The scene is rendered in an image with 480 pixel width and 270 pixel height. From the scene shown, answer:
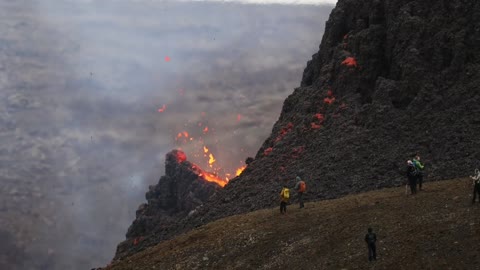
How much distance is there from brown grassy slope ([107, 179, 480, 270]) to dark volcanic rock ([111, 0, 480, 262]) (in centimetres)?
1013

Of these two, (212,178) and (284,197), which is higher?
(212,178)

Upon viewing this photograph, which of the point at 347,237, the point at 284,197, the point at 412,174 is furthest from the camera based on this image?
the point at 284,197

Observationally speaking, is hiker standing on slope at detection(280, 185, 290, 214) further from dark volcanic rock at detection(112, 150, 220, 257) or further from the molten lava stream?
the molten lava stream

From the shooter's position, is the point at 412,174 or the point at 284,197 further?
the point at 284,197

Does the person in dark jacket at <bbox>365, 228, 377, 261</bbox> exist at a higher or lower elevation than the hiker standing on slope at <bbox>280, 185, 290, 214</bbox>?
lower

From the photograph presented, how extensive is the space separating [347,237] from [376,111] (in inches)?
1326

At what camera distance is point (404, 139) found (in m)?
61.2

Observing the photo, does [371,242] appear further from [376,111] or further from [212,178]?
[212,178]

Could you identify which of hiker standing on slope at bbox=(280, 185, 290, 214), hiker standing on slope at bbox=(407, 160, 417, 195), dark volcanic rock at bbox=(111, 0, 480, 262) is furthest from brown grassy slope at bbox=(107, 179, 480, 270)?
dark volcanic rock at bbox=(111, 0, 480, 262)

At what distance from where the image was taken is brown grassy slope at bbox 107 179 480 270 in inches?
1235

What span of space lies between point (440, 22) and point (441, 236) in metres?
46.9

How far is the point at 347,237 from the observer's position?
3725 cm

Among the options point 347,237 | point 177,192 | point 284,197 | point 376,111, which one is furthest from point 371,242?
point 177,192

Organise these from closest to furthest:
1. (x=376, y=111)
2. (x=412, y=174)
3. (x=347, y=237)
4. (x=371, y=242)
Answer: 1. (x=371, y=242)
2. (x=347, y=237)
3. (x=412, y=174)
4. (x=376, y=111)
